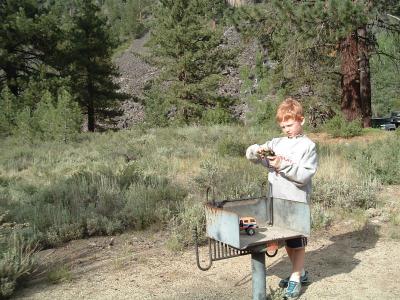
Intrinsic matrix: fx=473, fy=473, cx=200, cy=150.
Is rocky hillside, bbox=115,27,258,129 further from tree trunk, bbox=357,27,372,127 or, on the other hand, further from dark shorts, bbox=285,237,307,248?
dark shorts, bbox=285,237,307,248

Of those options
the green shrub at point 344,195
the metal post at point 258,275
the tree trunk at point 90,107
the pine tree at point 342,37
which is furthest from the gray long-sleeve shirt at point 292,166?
the tree trunk at point 90,107

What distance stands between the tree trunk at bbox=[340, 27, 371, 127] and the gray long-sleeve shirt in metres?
11.3

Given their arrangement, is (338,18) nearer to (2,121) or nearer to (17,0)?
(2,121)

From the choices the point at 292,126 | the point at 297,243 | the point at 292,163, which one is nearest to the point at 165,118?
the point at 292,126

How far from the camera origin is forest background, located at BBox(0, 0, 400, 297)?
6133 mm

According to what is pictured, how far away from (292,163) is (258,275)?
91cm

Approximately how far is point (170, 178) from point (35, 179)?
2667 mm

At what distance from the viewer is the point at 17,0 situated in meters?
22.9

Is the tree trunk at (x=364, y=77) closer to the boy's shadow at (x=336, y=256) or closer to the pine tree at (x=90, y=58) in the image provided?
the boy's shadow at (x=336, y=256)

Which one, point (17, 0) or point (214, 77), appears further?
point (214, 77)

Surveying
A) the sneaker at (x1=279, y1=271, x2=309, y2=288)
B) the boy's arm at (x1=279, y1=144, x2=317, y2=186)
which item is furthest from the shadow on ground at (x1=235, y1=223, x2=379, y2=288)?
the boy's arm at (x1=279, y1=144, x2=317, y2=186)

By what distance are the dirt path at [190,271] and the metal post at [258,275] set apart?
37cm

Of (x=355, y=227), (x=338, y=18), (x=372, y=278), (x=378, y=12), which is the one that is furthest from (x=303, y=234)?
(x=378, y=12)

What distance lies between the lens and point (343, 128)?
43.6 feet
